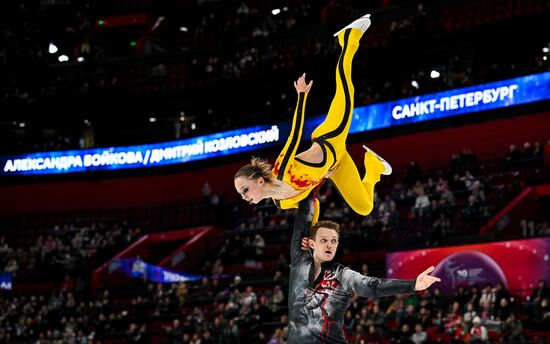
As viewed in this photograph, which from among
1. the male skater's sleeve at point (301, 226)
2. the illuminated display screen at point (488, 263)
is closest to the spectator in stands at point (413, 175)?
the illuminated display screen at point (488, 263)

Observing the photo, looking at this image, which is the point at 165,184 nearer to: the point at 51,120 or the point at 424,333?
the point at 51,120

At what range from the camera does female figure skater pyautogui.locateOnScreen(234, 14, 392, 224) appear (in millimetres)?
7426

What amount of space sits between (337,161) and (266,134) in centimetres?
2369

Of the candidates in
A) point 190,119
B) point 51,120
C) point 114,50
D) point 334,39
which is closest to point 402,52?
point 334,39

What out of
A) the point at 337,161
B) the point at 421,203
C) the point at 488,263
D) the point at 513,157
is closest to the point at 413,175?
the point at 421,203

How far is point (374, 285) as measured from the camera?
262 inches

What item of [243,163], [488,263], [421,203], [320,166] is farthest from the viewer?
[243,163]

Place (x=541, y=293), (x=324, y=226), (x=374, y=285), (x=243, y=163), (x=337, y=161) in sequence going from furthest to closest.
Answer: (x=243, y=163) < (x=541, y=293) < (x=337, y=161) < (x=324, y=226) < (x=374, y=285)

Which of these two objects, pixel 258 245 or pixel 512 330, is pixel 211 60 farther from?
pixel 512 330

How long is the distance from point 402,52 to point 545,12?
5.52m

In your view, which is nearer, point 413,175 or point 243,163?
point 413,175

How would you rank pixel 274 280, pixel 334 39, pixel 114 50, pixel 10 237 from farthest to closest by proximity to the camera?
pixel 114 50
pixel 10 237
pixel 334 39
pixel 274 280

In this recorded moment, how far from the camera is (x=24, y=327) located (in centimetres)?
2638

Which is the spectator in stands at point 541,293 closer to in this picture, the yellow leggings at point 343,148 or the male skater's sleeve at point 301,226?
the yellow leggings at point 343,148
